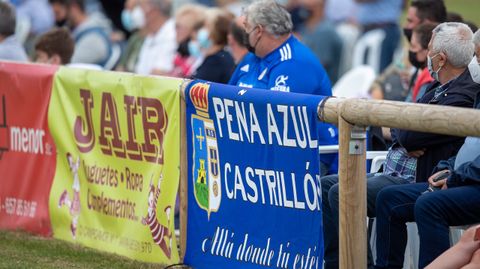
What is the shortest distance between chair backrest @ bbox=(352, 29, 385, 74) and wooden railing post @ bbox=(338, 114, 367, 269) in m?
10.7

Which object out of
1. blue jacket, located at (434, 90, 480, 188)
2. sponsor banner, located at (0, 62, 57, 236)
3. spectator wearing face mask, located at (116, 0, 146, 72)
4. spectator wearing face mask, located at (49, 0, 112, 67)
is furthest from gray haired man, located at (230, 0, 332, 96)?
spectator wearing face mask, located at (116, 0, 146, 72)

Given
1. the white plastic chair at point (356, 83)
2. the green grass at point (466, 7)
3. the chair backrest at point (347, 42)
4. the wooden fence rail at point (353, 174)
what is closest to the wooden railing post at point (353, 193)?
the wooden fence rail at point (353, 174)

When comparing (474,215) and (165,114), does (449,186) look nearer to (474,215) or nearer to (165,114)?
(474,215)

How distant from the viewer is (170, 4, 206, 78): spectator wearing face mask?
13.5 m

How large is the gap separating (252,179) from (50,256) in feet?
6.16

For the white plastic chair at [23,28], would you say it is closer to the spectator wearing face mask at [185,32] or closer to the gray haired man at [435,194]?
the spectator wearing face mask at [185,32]

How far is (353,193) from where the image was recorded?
5996 millimetres

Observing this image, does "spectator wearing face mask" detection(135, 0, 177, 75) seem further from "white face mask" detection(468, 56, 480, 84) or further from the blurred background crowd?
"white face mask" detection(468, 56, 480, 84)

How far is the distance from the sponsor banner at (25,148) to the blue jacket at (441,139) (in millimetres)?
3372

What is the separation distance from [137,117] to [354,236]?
95.5 inches

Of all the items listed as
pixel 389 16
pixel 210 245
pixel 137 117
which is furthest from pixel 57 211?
pixel 389 16

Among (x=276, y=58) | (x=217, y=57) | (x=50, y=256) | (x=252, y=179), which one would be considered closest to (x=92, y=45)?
(x=217, y=57)

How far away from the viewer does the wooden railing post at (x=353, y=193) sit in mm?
5992

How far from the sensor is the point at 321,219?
21.3ft
